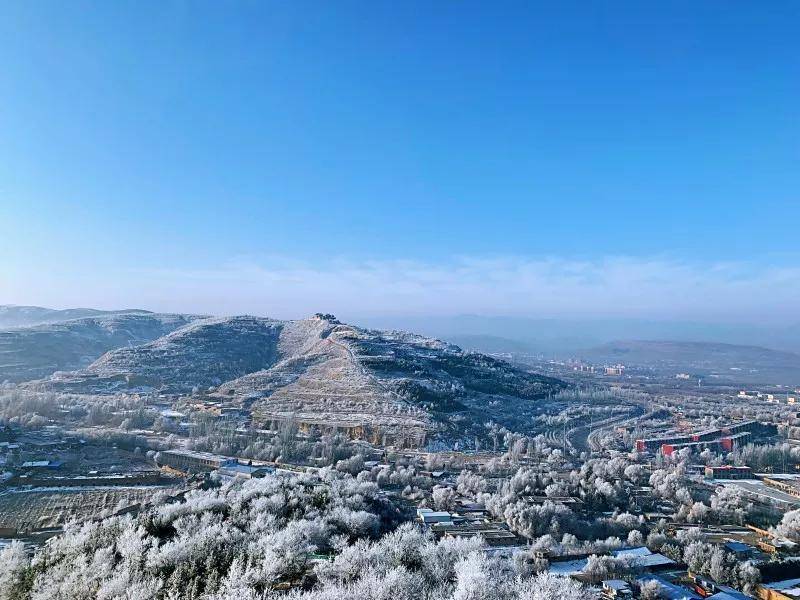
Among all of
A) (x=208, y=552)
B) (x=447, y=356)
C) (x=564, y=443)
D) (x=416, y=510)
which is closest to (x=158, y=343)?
(x=447, y=356)

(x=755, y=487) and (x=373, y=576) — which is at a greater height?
(x=373, y=576)

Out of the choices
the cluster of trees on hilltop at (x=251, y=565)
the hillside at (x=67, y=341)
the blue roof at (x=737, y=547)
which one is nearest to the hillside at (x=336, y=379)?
the hillside at (x=67, y=341)

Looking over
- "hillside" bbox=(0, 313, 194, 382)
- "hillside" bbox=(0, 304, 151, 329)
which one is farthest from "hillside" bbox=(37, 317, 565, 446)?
"hillside" bbox=(0, 304, 151, 329)

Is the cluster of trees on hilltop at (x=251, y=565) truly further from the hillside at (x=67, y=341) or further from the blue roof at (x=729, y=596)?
the hillside at (x=67, y=341)

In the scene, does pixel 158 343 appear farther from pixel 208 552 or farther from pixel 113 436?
pixel 208 552

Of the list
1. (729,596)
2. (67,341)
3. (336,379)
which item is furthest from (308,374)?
(729,596)

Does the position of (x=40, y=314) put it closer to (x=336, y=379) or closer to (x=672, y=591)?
(x=336, y=379)
